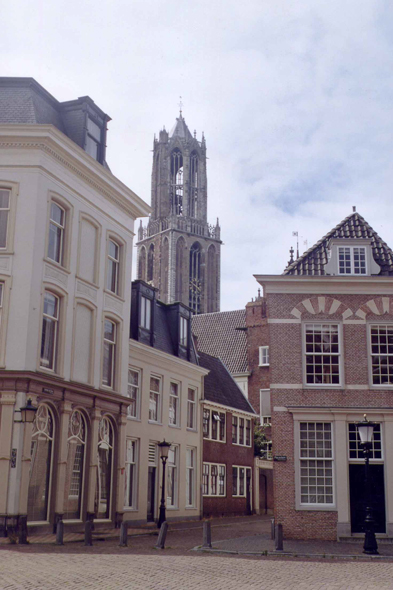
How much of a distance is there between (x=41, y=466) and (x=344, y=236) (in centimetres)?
1309

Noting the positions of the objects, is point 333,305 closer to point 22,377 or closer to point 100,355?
point 100,355

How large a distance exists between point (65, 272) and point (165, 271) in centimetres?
9133

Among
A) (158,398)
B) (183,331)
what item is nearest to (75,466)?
(158,398)

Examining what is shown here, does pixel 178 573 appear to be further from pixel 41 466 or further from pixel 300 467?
pixel 300 467

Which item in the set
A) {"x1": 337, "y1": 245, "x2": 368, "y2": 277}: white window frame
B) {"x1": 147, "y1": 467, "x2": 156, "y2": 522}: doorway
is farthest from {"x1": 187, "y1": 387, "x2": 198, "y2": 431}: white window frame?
{"x1": 337, "y1": 245, "x2": 368, "y2": 277}: white window frame

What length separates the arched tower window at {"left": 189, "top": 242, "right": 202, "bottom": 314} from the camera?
384ft

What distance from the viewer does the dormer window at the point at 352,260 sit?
2581cm

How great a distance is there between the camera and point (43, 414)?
890 inches

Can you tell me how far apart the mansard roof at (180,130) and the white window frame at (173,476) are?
3681 inches

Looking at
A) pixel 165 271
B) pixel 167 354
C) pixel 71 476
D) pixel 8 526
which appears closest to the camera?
pixel 8 526

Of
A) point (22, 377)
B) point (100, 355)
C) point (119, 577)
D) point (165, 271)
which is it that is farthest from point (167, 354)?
point (165, 271)

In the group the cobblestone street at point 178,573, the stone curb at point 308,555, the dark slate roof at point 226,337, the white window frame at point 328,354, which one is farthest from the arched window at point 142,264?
the cobblestone street at point 178,573

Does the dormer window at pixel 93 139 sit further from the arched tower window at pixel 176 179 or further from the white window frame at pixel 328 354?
the arched tower window at pixel 176 179

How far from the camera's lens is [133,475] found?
1196 inches
